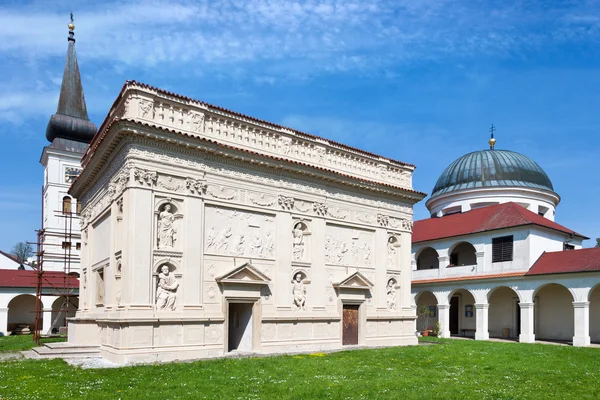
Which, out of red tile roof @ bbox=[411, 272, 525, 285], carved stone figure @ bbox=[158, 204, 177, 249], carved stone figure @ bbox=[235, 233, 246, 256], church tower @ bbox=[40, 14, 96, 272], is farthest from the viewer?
church tower @ bbox=[40, 14, 96, 272]

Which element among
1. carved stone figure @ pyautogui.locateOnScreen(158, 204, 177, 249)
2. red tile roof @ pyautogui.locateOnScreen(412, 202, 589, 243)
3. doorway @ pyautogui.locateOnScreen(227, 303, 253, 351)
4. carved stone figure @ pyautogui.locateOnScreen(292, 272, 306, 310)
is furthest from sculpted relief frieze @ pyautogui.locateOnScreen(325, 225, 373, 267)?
red tile roof @ pyautogui.locateOnScreen(412, 202, 589, 243)

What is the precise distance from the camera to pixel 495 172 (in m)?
45.5

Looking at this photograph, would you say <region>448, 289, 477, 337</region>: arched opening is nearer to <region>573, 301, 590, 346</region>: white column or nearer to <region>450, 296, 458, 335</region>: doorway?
<region>450, 296, 458, 335</region>: doorway

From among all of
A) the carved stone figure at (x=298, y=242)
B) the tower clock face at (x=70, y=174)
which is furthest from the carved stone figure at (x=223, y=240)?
the tower clock face at (x=70, y=174)

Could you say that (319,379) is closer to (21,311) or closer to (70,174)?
(21,311)

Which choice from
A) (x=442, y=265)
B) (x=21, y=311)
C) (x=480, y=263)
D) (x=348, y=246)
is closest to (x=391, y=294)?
(x=348, y=246)

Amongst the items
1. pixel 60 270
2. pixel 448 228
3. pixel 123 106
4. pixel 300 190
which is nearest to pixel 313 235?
pixel 300 190

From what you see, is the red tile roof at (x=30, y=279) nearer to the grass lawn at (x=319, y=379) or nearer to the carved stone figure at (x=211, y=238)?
the carved stone figure at (x=211, y=238)

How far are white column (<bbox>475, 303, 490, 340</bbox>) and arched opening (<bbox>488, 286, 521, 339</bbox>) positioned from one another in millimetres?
1484

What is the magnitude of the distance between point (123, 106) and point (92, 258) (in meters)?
8.92

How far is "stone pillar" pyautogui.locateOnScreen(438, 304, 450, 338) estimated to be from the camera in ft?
124

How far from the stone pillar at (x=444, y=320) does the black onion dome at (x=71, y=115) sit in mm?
33281

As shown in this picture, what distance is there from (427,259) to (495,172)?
372 inches

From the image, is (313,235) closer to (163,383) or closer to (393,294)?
(393,294)
